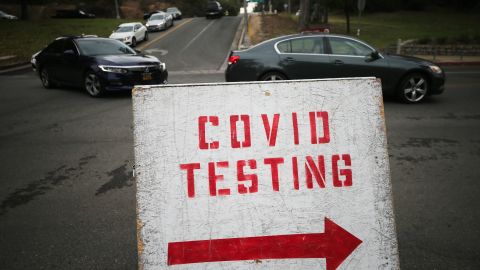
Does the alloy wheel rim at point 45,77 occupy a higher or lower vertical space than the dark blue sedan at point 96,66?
lower

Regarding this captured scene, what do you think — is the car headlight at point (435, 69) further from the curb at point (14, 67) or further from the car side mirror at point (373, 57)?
the curb at point (14, 67)

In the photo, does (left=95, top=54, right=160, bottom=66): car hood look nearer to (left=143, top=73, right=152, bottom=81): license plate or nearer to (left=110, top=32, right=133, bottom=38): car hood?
(left=143, top=73, right=152, bottom=81): license plate

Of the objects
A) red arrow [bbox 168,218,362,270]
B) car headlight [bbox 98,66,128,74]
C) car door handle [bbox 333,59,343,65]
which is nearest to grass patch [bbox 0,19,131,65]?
car headlight [bbox 98,66,128,74]

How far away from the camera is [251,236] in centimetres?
200

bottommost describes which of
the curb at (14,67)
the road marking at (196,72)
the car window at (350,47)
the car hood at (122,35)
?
the curb at (14,67)

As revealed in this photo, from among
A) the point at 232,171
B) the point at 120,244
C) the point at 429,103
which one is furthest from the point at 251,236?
the point at 429,103

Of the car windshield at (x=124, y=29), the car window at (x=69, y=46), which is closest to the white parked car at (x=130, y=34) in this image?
the car windshield at (x=124, y=29)

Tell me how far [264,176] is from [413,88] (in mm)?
7377

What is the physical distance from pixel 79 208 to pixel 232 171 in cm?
242

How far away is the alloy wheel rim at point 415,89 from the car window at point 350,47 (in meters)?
1.16

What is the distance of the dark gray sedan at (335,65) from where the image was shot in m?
8.20

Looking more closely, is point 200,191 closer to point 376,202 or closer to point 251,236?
point 251,236

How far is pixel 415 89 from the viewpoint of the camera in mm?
8266

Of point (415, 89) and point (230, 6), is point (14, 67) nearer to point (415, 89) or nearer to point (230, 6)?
point (415, 89)
